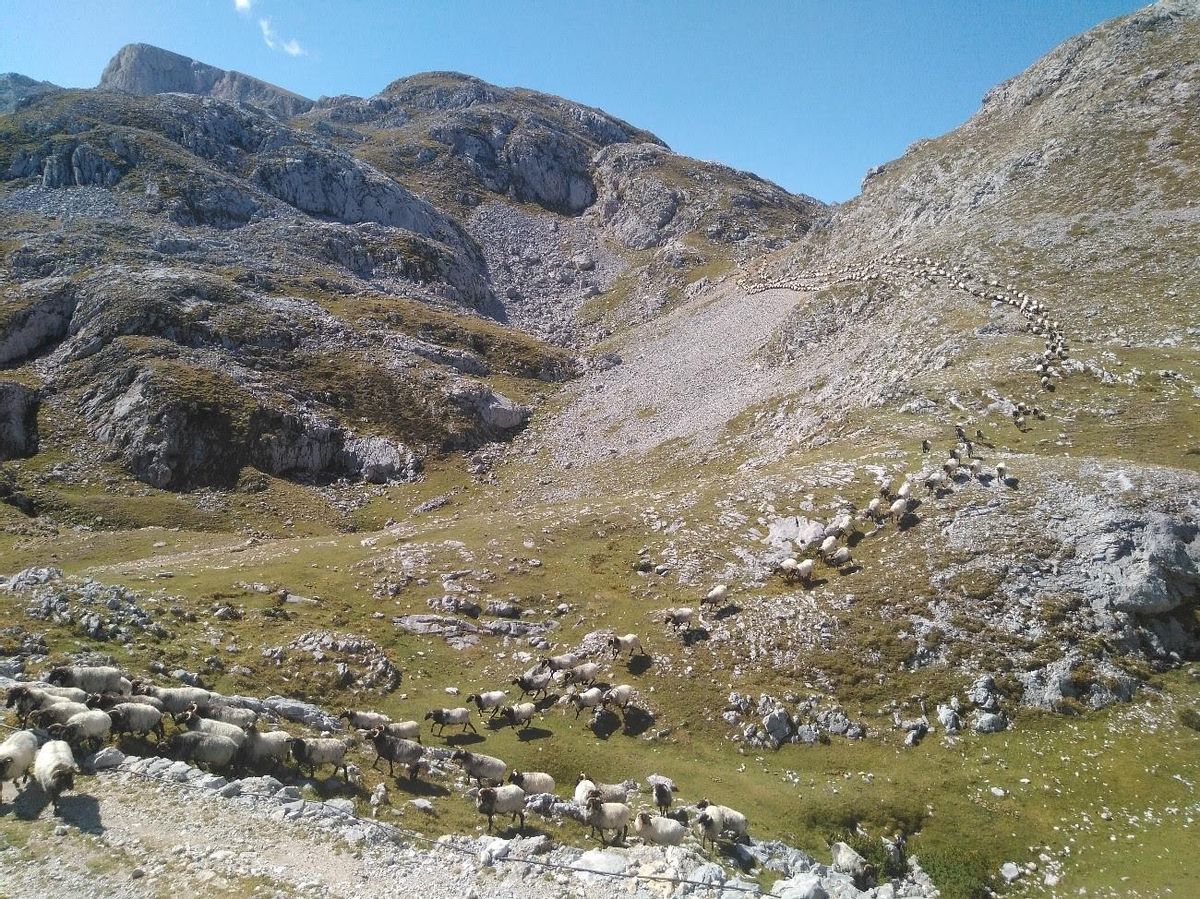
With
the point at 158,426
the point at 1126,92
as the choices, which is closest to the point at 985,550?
the point at 158,426

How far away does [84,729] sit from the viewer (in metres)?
17.0

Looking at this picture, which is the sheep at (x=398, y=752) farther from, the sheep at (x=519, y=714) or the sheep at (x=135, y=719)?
the sheep at (x=135, y=719)

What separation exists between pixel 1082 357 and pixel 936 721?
3651 centimetres

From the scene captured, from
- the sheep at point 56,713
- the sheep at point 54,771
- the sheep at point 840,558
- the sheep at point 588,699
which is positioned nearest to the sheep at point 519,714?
the sheep at point 588,699

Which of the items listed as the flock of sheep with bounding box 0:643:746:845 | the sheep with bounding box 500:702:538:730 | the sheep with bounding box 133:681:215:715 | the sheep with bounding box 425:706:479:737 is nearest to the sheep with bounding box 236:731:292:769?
the flock of sheep with bounding box 0:643:746:845

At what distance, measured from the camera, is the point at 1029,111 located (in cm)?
9269

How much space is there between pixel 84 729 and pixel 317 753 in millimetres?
6003

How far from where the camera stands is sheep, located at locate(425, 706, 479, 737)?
2417 centimetres

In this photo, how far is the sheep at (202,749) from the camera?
17.9m

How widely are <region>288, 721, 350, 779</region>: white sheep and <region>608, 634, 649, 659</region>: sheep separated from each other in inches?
510

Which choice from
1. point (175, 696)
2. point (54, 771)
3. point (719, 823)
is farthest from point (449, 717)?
point (54, 771)

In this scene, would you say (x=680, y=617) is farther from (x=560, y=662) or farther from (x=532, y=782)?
(x=532, y=782)

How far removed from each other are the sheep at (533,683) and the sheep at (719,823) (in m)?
9.29

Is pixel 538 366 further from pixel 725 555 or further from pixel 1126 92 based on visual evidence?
pixel 1126 92
